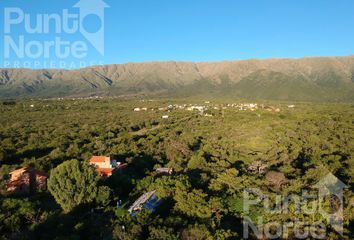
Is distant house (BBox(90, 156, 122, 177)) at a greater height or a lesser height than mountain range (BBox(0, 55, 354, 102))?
lesser

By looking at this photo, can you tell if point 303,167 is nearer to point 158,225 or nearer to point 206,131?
point 158,225

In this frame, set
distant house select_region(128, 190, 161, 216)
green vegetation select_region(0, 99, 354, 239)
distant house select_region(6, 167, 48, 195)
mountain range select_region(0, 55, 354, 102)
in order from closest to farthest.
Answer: green vegetation select_region(0, 99, 354, 239)
distant house select_region(128, 190, 161, 216)
distant house select_region(6, 167, 48, 195)
mountain range select_region(0, 55, 354, 102)

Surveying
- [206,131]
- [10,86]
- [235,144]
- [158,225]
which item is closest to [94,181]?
[158,225]

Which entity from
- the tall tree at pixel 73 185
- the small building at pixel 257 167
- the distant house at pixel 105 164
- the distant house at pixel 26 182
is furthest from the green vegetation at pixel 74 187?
the small building at pixel 257 167

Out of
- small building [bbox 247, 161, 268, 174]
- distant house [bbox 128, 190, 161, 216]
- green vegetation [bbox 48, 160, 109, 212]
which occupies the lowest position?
small building [bbox 247, 161, 268, 174]

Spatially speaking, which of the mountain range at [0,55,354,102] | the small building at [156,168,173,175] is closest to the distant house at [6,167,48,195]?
the small building at [156,168,173,175]

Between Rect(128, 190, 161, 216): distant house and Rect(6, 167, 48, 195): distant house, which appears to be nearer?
Rect(128, 190, 161, 216): distant house

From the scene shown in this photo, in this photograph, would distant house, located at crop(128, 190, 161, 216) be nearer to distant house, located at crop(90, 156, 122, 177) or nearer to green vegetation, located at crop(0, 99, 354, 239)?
green vegetation, located at crop(0, 99, 354, 239)
